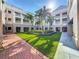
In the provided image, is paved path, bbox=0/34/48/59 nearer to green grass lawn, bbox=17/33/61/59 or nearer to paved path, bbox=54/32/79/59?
green grass lawn, bbox=17/33/61/59

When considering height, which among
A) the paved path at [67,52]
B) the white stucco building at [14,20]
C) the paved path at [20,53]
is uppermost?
the white stucco building at [14,20]

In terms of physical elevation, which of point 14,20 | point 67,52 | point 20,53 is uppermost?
point 14,20

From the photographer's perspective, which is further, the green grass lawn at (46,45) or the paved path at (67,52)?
the green grass lawn at (46,45)

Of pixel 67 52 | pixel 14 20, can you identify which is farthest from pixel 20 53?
pixel 14 20

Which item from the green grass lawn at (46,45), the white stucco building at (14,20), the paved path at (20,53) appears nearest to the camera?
the paved path at (20,53)

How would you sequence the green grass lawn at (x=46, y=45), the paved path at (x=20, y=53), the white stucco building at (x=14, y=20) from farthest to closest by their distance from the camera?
the white stucco building at (x=14, y=20) → the green grass lawn at (x=46, y=45) → the paved path at (x=20, y=53)

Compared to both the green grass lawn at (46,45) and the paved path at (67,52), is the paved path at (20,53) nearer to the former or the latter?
the green grass lawn at (46,45)

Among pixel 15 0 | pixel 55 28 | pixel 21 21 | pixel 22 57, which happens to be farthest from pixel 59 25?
pixel 22 57

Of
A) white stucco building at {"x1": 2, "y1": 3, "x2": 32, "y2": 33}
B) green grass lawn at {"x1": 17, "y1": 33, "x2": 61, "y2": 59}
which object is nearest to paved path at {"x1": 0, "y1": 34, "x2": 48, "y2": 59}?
green grass lawn at {"x1": 17, "y1": 33, "x2": 61, "y2": 59}

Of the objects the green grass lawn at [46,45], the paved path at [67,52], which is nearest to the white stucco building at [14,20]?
the green grass lawn at [46,45]

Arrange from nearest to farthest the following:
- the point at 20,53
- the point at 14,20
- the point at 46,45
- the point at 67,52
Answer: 1. the point at 67,52
2. the point at 20,53
3. the point at 46,45
4. the point at 14,20

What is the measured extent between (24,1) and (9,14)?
17.2 meters

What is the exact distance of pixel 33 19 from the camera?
43.1 metres

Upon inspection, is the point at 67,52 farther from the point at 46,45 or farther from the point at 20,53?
the point at 46,45
